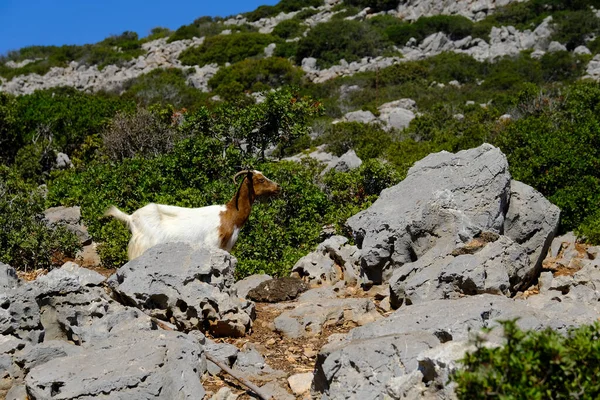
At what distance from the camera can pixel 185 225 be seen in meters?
7.69

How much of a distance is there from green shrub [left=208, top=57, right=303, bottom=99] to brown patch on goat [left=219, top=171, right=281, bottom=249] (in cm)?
2350

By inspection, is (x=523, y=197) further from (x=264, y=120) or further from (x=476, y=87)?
(x=476, y=87)

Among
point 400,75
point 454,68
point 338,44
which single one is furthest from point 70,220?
point 338,44

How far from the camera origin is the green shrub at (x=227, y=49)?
4050 centimetres

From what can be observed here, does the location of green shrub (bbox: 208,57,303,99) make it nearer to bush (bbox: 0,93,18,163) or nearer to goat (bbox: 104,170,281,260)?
bush (bbox: 0,93,18,163)

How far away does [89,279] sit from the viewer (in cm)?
607

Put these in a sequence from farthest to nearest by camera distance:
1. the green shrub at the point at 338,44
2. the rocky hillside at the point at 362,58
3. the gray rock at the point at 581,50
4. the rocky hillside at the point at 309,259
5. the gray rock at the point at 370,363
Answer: the green shrub at the point at 338,44 → the rocky hillside at the point at 362,58 → the gray rock at the point at 581,50 → the rocky hillside at the point at 309,259 → the gray rock at the point at 370,363

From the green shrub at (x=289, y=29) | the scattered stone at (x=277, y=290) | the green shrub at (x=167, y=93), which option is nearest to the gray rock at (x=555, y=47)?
the green shrub at (x=289, y=29)

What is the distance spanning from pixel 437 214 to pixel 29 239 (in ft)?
18.6

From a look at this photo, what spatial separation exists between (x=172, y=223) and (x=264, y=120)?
533 cm

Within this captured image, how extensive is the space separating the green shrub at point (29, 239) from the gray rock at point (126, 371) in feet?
16.9

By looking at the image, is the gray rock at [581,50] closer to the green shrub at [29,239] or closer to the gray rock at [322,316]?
the green shrub at [29,239]

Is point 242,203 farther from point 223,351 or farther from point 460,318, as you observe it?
point 460,318

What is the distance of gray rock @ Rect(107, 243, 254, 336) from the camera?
6.25 meters
